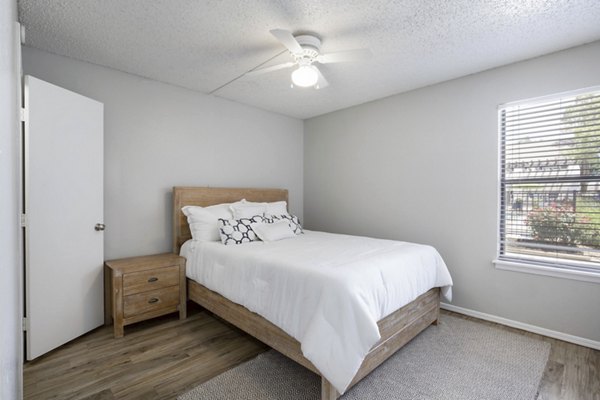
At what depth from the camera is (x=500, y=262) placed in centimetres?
281

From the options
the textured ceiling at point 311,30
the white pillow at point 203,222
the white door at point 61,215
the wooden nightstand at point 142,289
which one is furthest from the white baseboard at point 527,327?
the white door at point 61,215

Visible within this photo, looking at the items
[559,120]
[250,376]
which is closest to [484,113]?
[559,120]

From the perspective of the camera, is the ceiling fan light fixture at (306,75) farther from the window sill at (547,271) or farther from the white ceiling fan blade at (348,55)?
the window sill at (547,271)

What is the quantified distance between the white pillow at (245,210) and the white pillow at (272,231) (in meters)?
0.26

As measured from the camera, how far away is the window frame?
7.89 ft

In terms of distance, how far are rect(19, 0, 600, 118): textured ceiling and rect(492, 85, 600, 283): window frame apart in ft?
1.29

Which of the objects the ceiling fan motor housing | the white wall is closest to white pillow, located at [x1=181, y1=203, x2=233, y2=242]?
the ceiling fan motor housing

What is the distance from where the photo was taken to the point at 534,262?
268 centimetres

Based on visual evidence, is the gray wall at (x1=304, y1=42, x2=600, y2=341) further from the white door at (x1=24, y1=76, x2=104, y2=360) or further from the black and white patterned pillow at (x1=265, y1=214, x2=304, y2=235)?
the white door at (x1=24, y1=76, x2=104, y2=360)

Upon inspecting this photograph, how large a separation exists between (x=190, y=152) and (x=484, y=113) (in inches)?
128

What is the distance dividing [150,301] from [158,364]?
702 millimetres

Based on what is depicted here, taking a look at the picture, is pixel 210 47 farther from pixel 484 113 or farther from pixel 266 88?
pixel 484 113

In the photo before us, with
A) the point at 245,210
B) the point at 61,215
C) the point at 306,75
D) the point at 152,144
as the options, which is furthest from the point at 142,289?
the point at 306,75

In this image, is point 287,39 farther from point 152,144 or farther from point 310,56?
point 152,144
